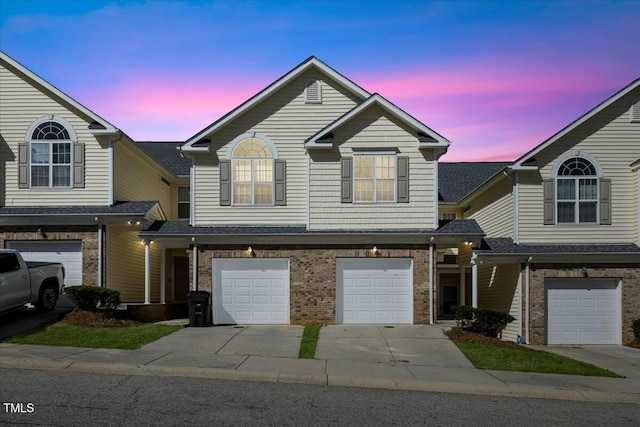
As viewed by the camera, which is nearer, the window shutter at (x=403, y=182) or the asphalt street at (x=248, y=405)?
the asphalt street at (x=248, y=405)

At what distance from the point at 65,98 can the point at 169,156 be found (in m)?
8.73

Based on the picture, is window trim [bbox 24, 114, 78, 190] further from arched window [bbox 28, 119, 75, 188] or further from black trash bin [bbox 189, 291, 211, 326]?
black trash bin [bbox 189, 291, 211, 326]

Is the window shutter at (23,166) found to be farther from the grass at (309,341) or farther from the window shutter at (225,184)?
the grass at (309,341)

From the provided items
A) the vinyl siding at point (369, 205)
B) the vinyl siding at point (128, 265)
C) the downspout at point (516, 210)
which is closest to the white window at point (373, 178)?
the vinyl siding at point (369, 205)

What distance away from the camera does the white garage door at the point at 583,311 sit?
20250 mm

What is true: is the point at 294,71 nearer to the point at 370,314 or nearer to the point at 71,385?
the point at 370,314

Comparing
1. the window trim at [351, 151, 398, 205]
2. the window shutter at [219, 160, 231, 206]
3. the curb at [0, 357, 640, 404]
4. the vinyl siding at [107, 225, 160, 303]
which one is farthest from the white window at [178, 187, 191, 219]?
the curb at [0, 357, 640, 404]

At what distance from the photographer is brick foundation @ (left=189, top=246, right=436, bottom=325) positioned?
19.7 metres

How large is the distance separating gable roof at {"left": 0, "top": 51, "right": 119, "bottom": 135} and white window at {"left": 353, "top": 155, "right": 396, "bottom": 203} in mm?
8306

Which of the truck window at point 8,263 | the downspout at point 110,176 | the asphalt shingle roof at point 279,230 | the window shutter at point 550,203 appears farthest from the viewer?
the downspout at point 110,176

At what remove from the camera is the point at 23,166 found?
20.7 metres

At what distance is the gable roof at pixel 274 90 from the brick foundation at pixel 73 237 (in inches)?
173

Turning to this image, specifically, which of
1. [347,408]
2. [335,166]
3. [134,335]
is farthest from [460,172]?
[347,408]

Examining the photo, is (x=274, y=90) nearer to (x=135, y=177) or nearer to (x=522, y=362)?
(x=135, y=177)
